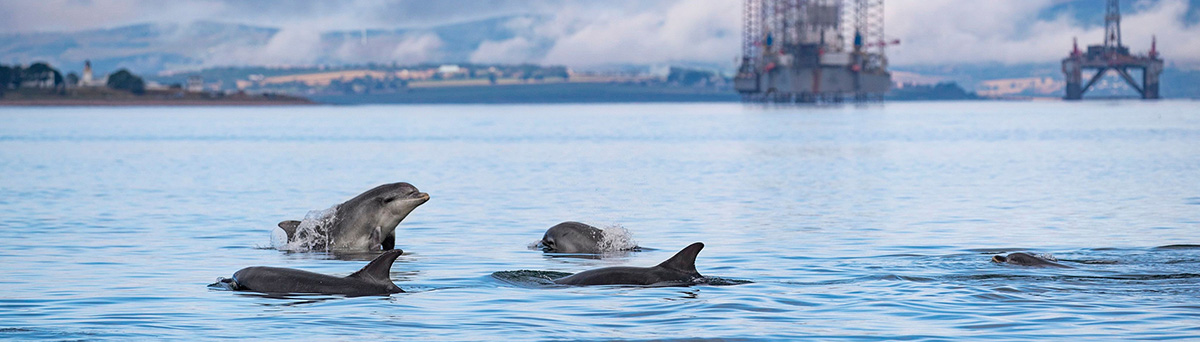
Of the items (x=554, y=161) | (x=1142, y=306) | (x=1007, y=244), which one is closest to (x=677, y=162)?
(x=554, y=161)

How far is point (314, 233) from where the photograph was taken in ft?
78.9

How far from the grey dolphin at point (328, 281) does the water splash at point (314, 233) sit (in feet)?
16.2

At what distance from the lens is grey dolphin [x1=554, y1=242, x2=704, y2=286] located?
62.4 ft

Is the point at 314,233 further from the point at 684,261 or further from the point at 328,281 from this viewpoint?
the point at 684,261

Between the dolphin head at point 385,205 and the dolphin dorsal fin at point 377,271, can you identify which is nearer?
the dolphin dorsal fin at point 377,271

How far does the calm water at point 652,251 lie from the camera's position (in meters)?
16.7

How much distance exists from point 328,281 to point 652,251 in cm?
880

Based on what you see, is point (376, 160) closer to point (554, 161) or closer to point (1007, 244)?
point (554, 161)

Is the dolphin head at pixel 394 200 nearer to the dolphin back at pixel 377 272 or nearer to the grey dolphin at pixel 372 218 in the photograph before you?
the grey dolphin at pixel 372 218

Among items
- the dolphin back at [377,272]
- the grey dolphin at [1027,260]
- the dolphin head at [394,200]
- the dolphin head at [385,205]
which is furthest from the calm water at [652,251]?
the dolphin head at [394,200]

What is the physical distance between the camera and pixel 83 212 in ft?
117

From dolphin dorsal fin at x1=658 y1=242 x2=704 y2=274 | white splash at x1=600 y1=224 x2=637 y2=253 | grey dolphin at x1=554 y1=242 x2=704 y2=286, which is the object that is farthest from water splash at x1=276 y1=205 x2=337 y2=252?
dolphin dorsal fin at x1=658 y1=242 x2=704 y2=274

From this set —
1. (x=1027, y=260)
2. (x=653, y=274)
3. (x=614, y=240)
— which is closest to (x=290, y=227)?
(x=614, y=240)

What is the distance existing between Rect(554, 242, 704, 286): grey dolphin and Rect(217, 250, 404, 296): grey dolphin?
253 cm
